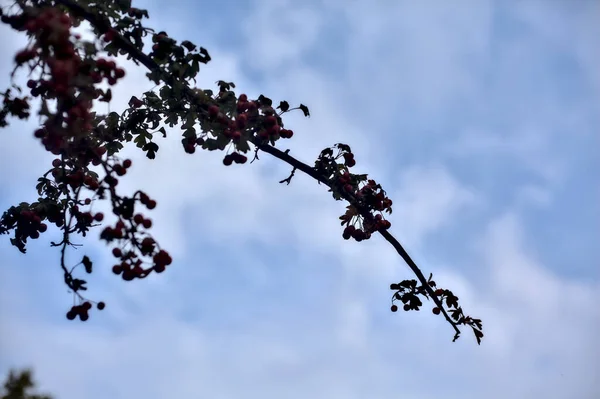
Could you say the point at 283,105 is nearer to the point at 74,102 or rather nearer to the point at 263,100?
the point at 263,100

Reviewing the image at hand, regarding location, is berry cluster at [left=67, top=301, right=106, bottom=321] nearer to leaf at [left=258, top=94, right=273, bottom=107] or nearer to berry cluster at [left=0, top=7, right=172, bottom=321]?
berry cluster at [left=0, top=7, right=172, bottom=321]

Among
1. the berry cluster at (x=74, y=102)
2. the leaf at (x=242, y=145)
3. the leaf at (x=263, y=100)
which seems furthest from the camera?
the leaf at (x=263, y=100)

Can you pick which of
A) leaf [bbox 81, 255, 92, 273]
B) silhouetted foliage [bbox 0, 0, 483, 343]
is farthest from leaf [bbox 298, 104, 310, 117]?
leaf [bbox 81, 255, 92, 273]

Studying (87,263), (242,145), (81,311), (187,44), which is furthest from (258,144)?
(81,311)

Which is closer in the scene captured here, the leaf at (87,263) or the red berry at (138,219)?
the red berry at (138,219)

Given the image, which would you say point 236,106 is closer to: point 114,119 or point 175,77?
point 175,77

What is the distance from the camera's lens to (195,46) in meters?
6.23

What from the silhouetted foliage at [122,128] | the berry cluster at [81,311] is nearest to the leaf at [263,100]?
the silhouetted foliage at [122,128]

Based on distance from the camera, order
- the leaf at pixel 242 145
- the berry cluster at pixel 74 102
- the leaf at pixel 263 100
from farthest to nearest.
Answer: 1. the leaf at pixel 263 100
2. the leaf at pixel 242 145
3. the berry cluster at pixel 74 102

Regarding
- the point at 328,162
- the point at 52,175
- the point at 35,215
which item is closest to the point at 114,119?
the point at 52,175

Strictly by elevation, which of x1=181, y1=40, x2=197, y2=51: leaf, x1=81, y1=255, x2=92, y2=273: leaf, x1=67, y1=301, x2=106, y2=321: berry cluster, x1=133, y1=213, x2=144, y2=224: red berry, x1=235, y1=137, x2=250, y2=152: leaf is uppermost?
x1=181, y1=40, x2=197, y2=51: leaf

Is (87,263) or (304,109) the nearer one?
(87,263)

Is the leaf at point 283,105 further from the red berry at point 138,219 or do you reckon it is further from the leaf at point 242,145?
the red berry at point 138,219

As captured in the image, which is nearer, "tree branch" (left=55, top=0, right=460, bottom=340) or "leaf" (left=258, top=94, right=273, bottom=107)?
"tree branch" (left=55, top=0, right=460, bottom=340)
